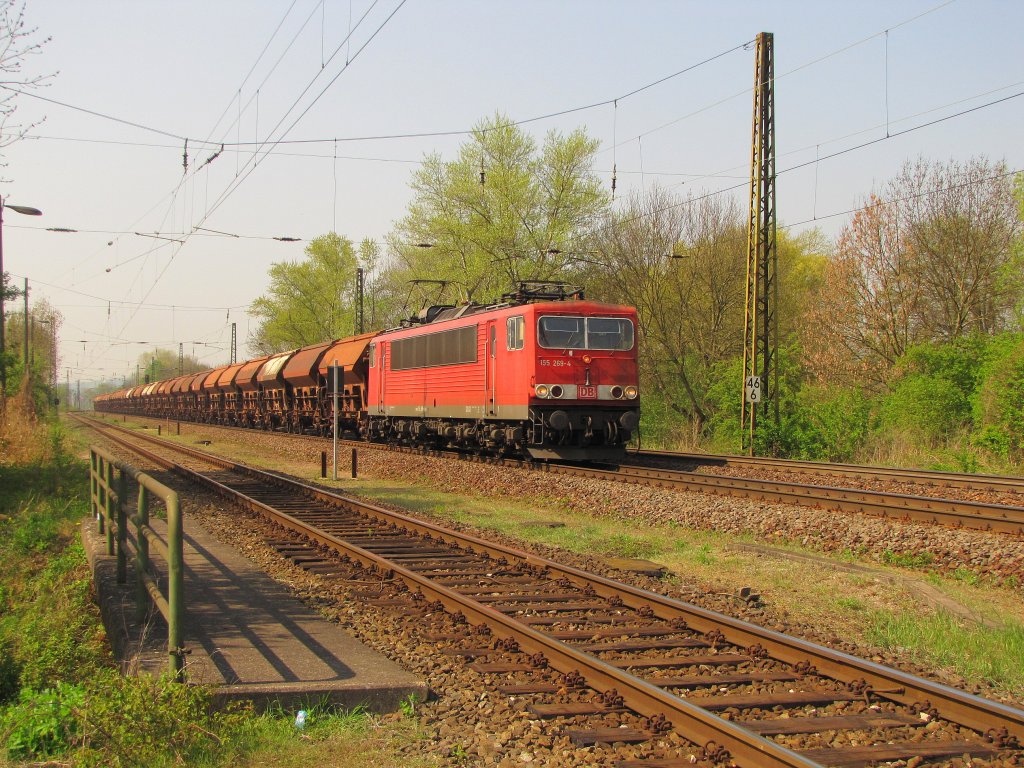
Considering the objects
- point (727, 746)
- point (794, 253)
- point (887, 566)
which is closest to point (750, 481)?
point (887, 566)

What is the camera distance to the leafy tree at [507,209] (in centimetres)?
3681

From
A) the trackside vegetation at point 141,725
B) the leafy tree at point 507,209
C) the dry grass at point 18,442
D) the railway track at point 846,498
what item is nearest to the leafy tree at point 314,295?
the leafy tree at point 507,209

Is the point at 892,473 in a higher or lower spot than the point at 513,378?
lower

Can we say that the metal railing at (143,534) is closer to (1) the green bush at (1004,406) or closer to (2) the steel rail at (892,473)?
(2) the steel rail at (892,473)

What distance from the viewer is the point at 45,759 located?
15.5 feet

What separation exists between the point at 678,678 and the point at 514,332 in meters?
13.0

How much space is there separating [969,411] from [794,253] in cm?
2500

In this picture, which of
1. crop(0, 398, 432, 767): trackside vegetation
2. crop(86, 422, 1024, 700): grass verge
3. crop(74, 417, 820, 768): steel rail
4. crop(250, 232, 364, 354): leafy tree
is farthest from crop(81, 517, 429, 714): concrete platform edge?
crop(250, 232, 364, 354): leafy tree

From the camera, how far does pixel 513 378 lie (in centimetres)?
1827

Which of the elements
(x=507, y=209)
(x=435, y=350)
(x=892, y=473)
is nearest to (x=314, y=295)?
(x=507, y=209)

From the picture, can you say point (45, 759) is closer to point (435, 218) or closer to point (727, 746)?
point (727, 746)

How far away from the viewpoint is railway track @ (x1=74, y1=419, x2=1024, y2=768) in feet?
15.1

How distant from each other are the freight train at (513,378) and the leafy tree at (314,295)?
102ft

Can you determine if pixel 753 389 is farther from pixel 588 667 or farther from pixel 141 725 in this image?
pixel 141 725
